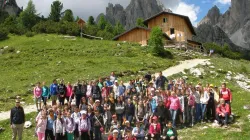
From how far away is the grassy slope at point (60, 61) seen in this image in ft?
112

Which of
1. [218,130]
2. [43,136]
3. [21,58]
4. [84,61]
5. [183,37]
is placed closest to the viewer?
[43,136]

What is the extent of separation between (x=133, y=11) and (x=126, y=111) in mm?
149691

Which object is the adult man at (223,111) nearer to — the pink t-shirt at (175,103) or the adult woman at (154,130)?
the pink t-shirt at (175,103)

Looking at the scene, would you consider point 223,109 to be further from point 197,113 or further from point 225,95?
point 197,113

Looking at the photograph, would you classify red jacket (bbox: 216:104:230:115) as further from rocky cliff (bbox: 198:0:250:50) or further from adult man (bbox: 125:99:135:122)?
rocky cliff (bbox: 198:0:250:50)

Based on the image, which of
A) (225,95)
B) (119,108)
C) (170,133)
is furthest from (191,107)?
(119,108)

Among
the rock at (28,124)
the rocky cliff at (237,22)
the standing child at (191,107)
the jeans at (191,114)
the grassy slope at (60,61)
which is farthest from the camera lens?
the rocky cliff at (237,22)

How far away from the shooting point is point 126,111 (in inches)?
690

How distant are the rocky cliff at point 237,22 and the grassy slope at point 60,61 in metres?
101

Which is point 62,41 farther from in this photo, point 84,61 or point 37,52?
point 84,61

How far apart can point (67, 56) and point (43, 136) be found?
105 ft

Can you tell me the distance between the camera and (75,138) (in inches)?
634

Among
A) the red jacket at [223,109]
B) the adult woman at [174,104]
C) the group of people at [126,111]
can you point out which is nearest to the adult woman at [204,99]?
the group of people at [126,111]

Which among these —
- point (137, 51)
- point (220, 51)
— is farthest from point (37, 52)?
point (220, 51)
